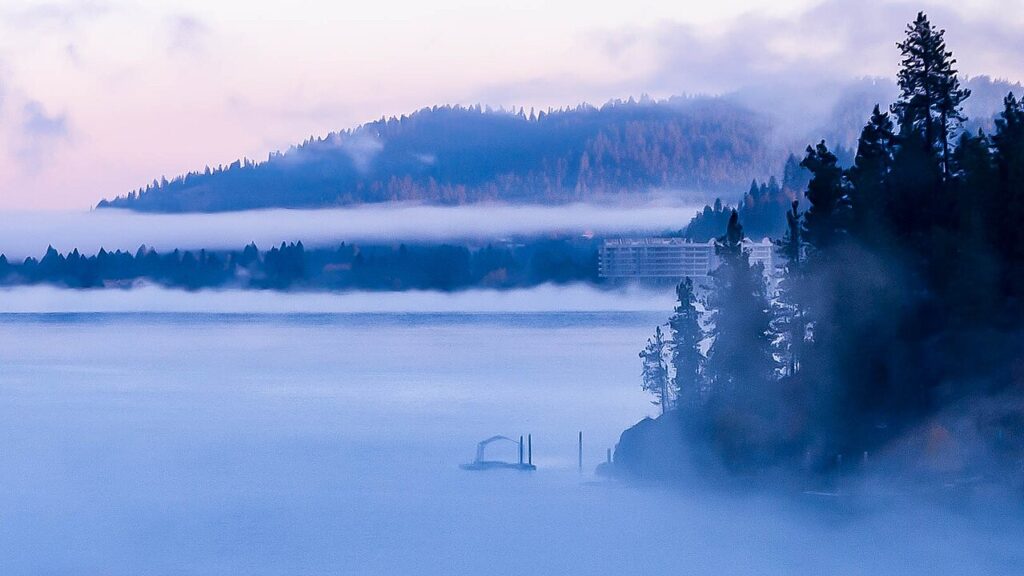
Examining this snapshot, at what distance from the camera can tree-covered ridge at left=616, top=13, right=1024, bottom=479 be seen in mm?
38219

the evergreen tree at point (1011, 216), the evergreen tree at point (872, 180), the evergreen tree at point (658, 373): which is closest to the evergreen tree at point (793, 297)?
the evergreen tree at point (872, 180)

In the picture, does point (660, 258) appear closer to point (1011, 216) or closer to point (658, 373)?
point (658, 373)

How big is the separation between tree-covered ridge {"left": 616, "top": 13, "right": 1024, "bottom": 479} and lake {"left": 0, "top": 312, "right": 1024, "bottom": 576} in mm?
1976

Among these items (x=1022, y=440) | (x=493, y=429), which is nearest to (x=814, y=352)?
(x=1022, y=440)

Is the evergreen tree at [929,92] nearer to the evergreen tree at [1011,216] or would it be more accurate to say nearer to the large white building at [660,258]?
the evergreen tree at [1011,216]

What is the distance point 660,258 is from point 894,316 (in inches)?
4323

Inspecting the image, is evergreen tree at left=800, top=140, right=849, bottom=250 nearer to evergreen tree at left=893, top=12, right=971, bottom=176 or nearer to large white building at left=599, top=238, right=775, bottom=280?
evergreen tree at left=893, top=12, right=971, bottom=176

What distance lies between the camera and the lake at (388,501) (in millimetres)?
38562

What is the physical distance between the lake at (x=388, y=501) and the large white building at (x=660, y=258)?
2252 centimetres

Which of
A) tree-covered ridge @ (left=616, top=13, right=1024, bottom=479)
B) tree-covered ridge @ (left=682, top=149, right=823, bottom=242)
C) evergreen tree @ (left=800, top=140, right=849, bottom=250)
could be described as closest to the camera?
tree-covered ridge @ (left=616, top=13, right=1024, bottom=479)

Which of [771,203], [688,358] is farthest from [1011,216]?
[771,203]

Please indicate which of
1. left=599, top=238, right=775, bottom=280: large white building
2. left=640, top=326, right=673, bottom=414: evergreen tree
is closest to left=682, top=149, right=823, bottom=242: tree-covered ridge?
left=599, top=238, right=775, bottom=280: large white building

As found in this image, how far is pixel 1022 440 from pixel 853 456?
4859 mm

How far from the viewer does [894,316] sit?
4047 cm
